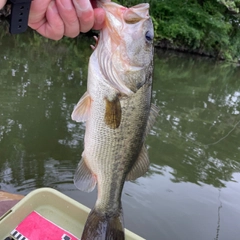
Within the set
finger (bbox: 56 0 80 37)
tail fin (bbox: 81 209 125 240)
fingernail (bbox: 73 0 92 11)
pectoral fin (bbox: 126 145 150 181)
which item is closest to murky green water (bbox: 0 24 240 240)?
tail fin (bbox: 81 209 125 240)

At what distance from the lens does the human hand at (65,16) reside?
1.47 meters

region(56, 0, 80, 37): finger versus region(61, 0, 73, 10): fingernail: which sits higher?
region(61, 0, 73, 10): fingernail

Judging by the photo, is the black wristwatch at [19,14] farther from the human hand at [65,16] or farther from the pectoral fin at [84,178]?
the pectoral fin at [84,178]

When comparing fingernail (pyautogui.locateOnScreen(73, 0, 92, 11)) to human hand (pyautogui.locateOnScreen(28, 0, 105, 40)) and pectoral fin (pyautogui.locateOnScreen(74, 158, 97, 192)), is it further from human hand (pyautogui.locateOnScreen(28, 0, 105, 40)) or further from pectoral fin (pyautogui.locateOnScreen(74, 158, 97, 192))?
pectoral fin (pyautogui.locateOnScreen(74, 158, 97, 192))

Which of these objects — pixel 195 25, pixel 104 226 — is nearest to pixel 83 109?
pixel 104 226

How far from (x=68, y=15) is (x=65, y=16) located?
0.08 ft

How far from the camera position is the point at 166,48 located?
71.8 feet

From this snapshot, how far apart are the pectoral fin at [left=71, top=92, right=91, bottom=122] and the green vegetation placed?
65.5 feet

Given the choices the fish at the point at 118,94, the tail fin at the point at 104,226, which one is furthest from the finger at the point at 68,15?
the tail fin at the point at 104,226

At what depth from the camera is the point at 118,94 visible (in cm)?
160

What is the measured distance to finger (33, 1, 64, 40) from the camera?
5.07 feet

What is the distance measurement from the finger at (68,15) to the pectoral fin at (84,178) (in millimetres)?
705

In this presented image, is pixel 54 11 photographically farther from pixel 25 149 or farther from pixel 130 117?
pixel 25 149

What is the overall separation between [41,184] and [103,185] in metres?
2.53
